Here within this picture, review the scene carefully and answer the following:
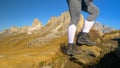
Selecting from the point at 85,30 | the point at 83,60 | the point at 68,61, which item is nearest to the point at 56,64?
the point at 68,61

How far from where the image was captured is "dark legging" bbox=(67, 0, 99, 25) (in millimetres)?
11180

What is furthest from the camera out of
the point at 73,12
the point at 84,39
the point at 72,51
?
the point at 84,39

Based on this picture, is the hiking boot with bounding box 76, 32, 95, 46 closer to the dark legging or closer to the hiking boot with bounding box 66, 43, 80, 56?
the hiking boot with bounding box 66, 43, 80, 56

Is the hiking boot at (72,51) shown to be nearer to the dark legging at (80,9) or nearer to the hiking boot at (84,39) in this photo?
the hiking boot at (84,39)

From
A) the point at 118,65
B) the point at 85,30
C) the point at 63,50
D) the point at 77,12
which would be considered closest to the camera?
the point at 118,65

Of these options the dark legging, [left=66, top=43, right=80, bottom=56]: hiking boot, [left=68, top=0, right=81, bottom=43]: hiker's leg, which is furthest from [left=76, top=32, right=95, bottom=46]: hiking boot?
[left=68, top=0, right=81, bottom=43]: hiker's leg

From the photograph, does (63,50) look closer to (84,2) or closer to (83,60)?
(83,60)

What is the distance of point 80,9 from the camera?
11.3 metres

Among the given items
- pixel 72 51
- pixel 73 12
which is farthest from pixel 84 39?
pixel 73 12

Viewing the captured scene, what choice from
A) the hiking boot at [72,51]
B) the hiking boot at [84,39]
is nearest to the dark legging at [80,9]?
the hiking boot at [84,39]

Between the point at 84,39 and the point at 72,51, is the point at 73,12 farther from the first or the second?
the point at 72,51

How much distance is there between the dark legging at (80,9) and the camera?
1118 centimetres

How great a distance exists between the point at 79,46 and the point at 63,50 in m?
0.96

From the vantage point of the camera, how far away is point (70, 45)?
11609 mm
